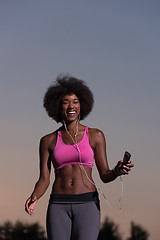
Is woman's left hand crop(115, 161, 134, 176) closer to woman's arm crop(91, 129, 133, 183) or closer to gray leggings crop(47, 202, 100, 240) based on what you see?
woman's arm crop(91, 129, 133, 183)

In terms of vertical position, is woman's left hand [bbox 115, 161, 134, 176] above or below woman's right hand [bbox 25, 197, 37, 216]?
above

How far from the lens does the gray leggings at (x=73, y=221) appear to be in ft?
19.5

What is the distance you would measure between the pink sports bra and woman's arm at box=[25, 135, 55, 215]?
0.67 feet

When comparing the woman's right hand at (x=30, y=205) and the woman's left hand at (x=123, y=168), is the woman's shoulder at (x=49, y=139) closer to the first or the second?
the woman's right hand at (x=30, y=205)

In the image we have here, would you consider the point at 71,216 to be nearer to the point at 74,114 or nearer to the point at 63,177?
the point at 63,177

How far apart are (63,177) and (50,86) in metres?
1.75

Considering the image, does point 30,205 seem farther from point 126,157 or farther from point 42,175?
point 126,157

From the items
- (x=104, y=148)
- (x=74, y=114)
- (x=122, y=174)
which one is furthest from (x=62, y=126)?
Result: (x=122, y=174)

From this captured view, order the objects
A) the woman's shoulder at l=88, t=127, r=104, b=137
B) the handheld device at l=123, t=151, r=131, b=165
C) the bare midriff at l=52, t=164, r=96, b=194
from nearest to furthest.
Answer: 1. the handheld device at l=123, t=151, r=131, b=165
2. the bare midriff at l=52, t=164, r=96, b=194
3. the woman's shoulder at l=88, t=127, r=104, b=137

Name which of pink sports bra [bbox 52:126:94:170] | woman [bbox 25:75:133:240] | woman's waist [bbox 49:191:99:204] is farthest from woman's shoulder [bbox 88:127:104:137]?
woman's waist [bbox 49:191:99:204]

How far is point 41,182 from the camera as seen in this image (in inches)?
258

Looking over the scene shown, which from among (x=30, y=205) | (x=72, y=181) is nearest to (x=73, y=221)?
(x=72, y=181)

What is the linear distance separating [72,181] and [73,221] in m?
0.54

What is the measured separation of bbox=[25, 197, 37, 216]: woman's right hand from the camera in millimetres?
6352
